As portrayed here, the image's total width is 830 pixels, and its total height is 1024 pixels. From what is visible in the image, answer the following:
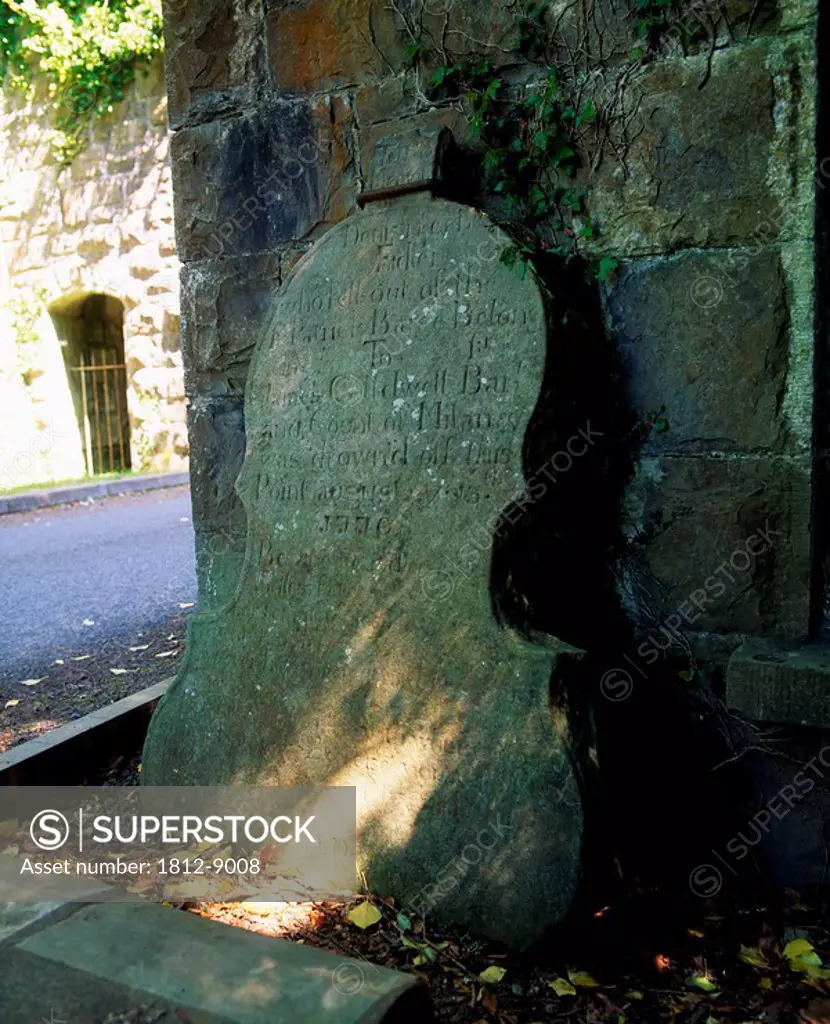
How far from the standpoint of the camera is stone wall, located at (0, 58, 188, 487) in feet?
34.9

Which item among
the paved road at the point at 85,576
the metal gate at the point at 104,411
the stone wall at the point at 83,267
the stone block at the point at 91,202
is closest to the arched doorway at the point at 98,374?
the metal gate at the point at 104,411

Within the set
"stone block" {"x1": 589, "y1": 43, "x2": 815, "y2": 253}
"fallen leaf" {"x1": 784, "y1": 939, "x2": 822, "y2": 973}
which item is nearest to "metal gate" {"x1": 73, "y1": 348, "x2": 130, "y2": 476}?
"stone block" {"x1": 589, "y1": 43, "x2": 815, "y2": 253}

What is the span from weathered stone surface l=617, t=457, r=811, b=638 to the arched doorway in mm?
10386

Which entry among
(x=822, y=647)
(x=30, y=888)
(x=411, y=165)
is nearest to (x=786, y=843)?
(x=822, y=647)

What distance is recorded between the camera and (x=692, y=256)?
91.5 inches

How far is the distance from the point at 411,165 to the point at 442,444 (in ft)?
2.49

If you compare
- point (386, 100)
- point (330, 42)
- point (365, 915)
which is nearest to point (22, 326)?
point (330, 42)

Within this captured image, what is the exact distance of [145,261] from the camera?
10750 mm

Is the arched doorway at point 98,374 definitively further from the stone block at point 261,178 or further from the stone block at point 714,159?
the stone block at point 714,159

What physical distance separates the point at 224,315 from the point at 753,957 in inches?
89.6

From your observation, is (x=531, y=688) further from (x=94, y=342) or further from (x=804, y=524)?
(x=94, y=342)

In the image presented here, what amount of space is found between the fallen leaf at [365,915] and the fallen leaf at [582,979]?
0.44 metres

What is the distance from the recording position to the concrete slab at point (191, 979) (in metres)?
1.25

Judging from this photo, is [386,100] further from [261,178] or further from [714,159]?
[714,159]
